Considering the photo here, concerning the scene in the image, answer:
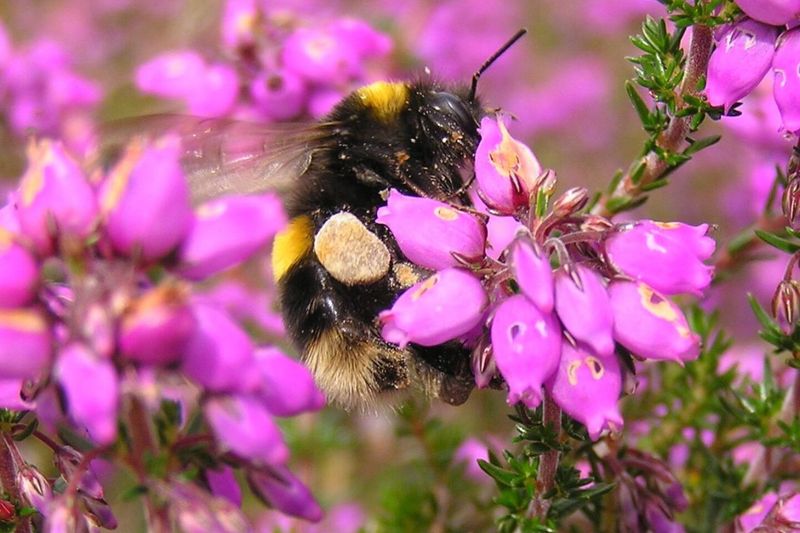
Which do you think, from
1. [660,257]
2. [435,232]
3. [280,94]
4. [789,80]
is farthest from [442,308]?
[280,94]

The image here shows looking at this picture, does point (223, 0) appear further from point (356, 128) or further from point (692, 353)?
point (692, 353)

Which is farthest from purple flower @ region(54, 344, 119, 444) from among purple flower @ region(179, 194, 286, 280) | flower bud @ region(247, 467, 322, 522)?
flower bud @ region(247, 467, 322, 522)

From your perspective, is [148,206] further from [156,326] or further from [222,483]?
[222,483]

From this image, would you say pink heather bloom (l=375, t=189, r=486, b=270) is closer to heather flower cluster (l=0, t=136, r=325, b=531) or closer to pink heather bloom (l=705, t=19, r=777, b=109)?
heather flower cluster (l=0, t=136, r=325, b=531)

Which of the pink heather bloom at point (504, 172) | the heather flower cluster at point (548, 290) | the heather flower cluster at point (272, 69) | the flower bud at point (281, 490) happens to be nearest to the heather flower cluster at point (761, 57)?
the heather flower cluster at point (548, 290)

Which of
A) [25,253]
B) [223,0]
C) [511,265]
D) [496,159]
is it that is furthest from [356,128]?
[223,0]

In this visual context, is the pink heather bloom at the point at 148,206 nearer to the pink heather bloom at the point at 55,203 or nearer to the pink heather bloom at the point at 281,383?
the pink heather bloom at the point at 55,203

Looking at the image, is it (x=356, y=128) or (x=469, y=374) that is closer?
(x=469, y=374)
